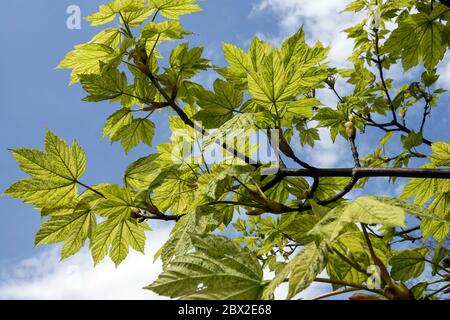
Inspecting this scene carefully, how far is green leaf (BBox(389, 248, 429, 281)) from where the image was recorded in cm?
98

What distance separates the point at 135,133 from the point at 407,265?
0.90m

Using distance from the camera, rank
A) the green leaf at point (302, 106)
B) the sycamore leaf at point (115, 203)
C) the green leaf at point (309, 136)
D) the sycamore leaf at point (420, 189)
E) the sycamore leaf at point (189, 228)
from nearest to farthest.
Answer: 1. the sycamore leaf at point (189, 228)
2. the sycamore leaf at point (115, 203)
3. the green leaf at point (302, 106)
4. the sycamore leaf at point (420, 189)
5. the green leaf at point (309, 136)

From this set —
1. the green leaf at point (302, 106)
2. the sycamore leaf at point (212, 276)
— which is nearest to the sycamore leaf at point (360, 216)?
the sycamore leaf at point (212, 276)

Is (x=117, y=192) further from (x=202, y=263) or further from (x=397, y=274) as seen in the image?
(x=397, y=274)

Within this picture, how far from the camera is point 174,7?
137cm

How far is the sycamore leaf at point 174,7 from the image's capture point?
4.39 ft

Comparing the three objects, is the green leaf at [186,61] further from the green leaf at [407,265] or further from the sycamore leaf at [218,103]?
the green leaf at [407,265]

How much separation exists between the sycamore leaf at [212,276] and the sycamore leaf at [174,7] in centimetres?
89

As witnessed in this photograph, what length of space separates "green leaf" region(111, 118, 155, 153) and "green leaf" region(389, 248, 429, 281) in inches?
33.1

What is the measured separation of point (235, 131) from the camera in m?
0.90

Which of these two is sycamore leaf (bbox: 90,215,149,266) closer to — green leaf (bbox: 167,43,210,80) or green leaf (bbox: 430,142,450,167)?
green leaf (bbox: 167,43,210,80)

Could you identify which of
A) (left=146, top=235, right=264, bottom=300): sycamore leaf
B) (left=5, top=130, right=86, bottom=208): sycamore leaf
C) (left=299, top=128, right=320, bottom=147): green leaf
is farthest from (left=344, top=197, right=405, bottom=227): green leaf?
(left=299, top=128, right=320, bottom=147): green leaf
